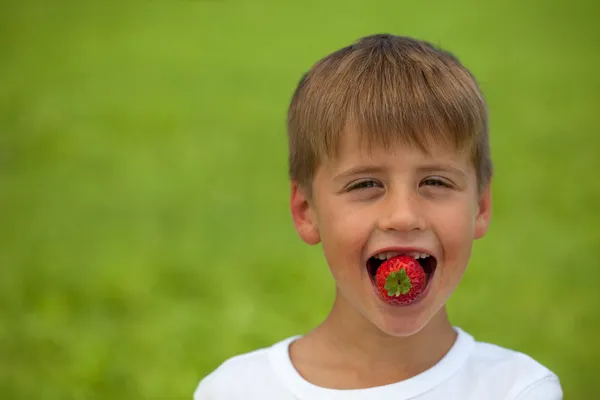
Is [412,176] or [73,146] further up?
[73,146]

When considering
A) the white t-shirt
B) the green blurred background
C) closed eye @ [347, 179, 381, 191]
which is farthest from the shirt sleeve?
the green blurred background

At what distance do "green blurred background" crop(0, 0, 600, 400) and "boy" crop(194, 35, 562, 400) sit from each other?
1.37 m

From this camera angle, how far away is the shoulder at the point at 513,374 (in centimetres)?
198

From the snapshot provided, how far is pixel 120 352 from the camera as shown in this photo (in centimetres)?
357

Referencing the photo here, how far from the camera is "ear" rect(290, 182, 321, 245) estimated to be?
86.0 inches

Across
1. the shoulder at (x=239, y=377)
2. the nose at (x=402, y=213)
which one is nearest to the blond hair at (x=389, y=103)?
the nose at (x=402, y=213)

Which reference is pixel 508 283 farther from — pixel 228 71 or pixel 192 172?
pixel 228 71

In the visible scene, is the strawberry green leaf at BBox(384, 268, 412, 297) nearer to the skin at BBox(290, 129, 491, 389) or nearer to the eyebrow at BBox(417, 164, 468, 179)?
the skin at BBox(290, 129, 491, 389)

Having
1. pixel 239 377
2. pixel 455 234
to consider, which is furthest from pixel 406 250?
pixel 239 377

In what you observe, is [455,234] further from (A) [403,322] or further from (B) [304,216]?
(B) [304,216]

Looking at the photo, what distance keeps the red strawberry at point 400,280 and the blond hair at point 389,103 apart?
0.82 feet

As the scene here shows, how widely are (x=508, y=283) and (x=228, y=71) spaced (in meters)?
3.96

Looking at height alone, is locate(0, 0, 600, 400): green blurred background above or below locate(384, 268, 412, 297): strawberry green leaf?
above

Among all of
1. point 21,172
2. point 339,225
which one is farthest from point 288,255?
point 339,225
